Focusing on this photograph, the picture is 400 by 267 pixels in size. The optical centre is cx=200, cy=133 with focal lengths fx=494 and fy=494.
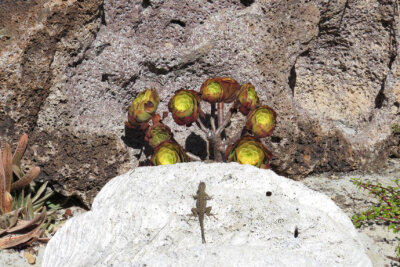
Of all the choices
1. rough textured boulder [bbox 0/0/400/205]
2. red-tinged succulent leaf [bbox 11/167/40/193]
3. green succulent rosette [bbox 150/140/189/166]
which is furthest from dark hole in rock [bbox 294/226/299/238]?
red-tinged succulent leaf [bbox 11/167/40/193]

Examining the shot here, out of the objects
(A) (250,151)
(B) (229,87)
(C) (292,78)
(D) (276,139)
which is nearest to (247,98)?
(B) (229,87)

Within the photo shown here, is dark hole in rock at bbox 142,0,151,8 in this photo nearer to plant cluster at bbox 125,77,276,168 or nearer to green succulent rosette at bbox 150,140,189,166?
plant cluster at bbox 125,77,276,168

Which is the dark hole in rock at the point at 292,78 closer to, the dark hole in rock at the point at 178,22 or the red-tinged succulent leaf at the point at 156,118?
the dark hole in rock at the point at 178,22

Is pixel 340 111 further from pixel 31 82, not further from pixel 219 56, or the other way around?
pixel 31 82

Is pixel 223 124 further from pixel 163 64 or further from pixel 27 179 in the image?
pixel 27 179

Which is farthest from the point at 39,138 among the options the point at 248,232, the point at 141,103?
the point at 248,232

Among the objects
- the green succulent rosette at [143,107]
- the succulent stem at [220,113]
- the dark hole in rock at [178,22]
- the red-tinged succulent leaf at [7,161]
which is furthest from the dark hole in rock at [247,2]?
the red-tinged succulent leaf at [7,161]
